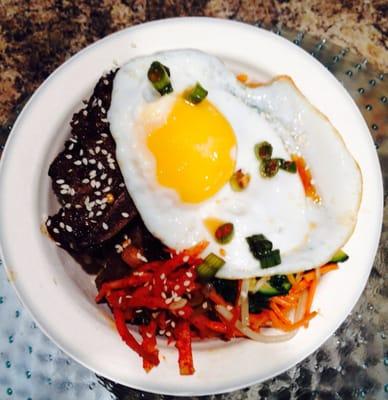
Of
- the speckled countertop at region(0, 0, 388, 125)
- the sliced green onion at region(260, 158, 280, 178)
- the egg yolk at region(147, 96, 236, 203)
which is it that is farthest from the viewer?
the speckled countertop at region(0, 0, 388, 125)

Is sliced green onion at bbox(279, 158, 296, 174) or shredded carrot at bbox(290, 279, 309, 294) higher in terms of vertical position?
sliced green onion at bbox(279, 158, 296, 174)

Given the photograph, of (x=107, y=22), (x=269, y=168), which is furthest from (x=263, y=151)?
(x=107, y=22)

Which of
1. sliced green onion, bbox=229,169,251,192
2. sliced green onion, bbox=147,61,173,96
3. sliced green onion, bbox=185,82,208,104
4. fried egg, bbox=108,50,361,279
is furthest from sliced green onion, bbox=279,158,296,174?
sliced green onion, bbox=147,61,173,96

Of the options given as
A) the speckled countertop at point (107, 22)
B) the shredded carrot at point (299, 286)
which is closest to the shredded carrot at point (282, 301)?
the shredded carrot at point (299, 286)

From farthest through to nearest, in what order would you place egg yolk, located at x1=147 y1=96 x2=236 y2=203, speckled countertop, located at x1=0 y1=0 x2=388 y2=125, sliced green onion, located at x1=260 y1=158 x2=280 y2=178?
speckled countertop, located at x1=0 y1=0 x2=388 y2=125, sliced green onion, located at x1=260 y1=158 x2=280 y2=178, egg yolk, located at x1=147 y1=96 x2=236 y2=203

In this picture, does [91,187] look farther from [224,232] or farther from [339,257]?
[339,257]

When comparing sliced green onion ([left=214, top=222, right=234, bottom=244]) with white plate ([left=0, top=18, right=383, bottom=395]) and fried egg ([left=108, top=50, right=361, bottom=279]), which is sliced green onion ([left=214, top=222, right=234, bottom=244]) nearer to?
fried egg ([left=108, top=50, right=361, bottom=279])

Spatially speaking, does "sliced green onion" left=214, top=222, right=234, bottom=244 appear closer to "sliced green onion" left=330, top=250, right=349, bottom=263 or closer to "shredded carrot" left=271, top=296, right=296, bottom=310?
"shredded carrot" left=271, top=296, right=296, bottom=310

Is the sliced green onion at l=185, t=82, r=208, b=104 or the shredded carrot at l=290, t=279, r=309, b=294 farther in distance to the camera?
the shredded carrot at l=290, t=279, r=309, b=294
